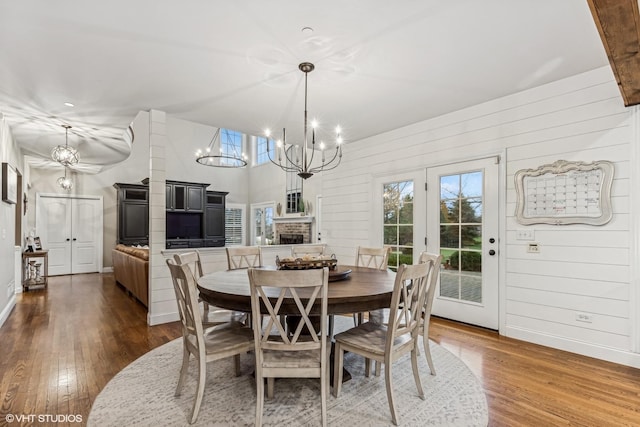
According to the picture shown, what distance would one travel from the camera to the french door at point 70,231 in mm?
7684

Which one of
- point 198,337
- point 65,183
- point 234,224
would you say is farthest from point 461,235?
point 65,183

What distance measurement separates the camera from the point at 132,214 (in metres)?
7.88

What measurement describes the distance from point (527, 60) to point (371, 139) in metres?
2.45

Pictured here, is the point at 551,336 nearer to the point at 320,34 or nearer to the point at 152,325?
the point at 320,34

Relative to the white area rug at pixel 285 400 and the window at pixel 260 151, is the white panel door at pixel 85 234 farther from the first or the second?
the white area rug at pixel 285 400

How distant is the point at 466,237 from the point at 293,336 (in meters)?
2.75

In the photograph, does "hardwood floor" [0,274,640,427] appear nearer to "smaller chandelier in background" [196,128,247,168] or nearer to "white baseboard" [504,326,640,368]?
"white baseboard" [504,326,640,368]

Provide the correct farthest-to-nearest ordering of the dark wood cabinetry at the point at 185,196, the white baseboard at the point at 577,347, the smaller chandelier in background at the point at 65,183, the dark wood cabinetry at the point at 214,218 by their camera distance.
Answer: the dark wood cabinetry at the point at 214,218, the dark wood cabinetry at the point at 185,196, the smaller chandelier in background at the point at 65,183, the white baseboard at the point at 577,347

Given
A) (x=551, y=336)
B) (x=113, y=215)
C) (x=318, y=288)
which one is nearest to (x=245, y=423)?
(x=318, y=288)

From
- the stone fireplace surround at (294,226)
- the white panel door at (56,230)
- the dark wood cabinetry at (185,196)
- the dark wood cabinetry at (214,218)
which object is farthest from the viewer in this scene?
the dark wood cabinetry at (214,218)

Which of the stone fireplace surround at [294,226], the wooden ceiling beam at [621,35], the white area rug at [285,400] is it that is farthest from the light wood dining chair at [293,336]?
the stone fireplace surround at [294,226]

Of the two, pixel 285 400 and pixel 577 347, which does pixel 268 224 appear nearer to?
pixel 285 400

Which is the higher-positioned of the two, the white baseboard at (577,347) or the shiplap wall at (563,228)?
the shiplap wall at (563,228)

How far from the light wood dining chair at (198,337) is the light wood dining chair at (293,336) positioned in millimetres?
287
